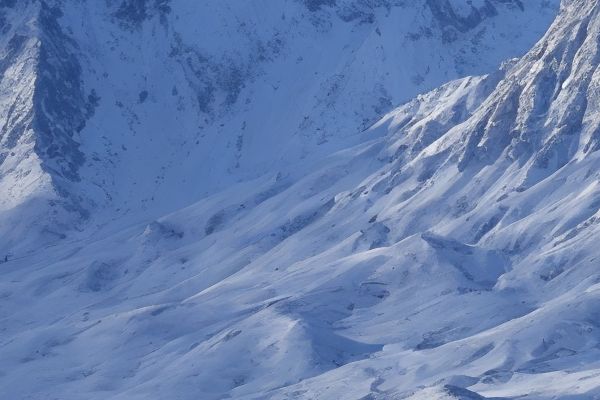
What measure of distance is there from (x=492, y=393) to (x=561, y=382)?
28.7ft

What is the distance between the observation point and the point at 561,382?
199 m

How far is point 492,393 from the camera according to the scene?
198750 millimetres

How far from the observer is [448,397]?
192 meters

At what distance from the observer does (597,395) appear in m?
190

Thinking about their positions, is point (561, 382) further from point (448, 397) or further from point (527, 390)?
point (448, 397)

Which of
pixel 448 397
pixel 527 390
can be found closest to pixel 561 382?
pixel 527 390

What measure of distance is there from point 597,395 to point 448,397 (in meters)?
17.5

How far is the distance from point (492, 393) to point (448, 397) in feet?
30.8

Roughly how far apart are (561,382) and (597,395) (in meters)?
10.1

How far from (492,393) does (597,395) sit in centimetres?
1453
